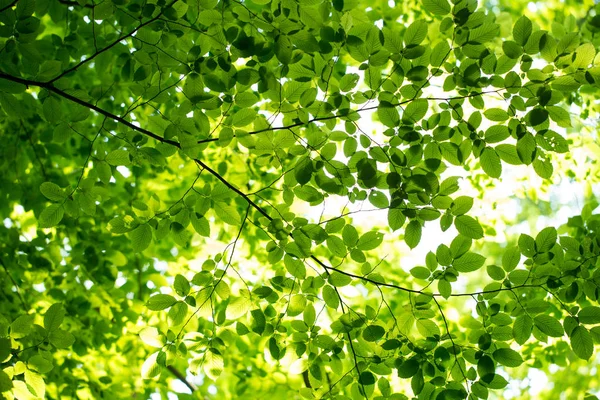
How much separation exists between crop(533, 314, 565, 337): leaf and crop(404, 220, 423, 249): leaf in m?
0.65

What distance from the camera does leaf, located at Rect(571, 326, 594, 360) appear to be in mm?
2193

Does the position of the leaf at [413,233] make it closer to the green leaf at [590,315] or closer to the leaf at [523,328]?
the leaf at [523,328]

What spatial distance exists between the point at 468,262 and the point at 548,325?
44 centimetres

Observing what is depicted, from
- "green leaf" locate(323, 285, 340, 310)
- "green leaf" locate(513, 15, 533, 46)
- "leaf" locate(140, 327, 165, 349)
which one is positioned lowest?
"leaf" locate(140, 327, 165, 349)

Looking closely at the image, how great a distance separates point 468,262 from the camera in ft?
7.36

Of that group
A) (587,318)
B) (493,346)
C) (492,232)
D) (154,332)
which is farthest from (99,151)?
(492,232)

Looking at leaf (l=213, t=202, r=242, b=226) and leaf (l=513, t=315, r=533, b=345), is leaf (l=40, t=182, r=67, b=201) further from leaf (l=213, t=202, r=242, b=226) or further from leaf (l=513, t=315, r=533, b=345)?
leaf (l=513, t=315, r=533, b=345)

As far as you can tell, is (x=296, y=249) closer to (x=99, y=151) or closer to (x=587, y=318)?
(x=99, y=151)

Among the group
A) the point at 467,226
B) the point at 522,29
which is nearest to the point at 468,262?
the point at 467,226

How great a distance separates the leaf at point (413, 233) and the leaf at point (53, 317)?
1551 millimetres

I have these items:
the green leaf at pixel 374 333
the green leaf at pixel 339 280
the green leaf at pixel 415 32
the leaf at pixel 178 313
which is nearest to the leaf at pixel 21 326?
the leaf at pixel 178 313

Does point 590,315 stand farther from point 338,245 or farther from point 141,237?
point 141,237

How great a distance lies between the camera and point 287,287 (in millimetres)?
2475

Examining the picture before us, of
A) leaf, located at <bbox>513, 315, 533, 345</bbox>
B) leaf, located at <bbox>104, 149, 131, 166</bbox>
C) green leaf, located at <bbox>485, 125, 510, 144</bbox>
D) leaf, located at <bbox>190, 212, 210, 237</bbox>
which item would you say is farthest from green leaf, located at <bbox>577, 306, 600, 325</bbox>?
leaf, located at <bbox>104, 149, 131, 166</bbox>
